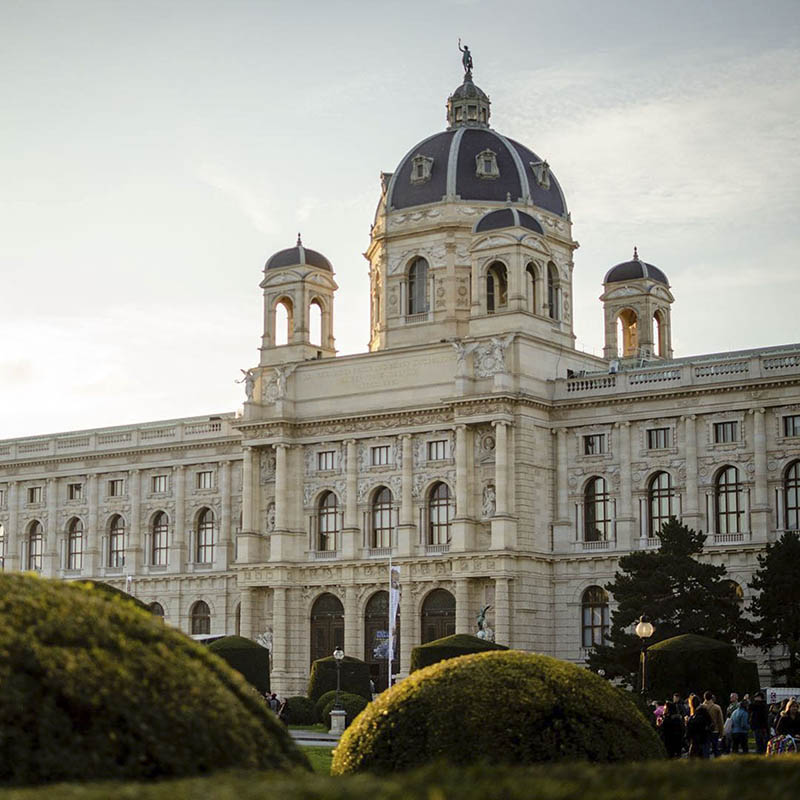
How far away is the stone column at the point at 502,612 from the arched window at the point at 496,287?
1414 cm

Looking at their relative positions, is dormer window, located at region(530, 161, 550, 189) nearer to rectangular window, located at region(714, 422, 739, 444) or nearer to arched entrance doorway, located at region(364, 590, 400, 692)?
rectangular window, located at region(714, 422, 739, 444)

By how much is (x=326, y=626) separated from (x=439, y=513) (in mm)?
8078

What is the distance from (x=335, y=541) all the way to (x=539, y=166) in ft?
72.2

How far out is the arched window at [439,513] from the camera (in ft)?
232

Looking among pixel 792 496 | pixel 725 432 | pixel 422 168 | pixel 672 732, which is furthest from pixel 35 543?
pixel 672 732

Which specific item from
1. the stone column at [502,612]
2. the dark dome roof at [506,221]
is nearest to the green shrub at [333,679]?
the stone column at [502,612]

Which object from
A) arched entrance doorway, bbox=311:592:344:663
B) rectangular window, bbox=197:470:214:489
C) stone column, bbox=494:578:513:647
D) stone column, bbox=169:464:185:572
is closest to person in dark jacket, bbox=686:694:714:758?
stone column, bbox=494:578:513:647

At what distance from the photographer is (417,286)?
7869 centimetres

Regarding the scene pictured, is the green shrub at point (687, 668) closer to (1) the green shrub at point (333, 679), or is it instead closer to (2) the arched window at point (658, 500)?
(1) the green shrub at point (333, 679)

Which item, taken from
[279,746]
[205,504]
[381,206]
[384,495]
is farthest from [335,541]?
[279,746]

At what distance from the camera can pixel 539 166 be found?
261 ft

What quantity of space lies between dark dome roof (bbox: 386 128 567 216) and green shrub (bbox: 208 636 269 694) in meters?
27.9

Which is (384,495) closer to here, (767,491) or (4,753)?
(767,491)

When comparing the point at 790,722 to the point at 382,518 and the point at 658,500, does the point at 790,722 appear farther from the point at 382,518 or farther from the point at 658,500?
the point at 382,518
